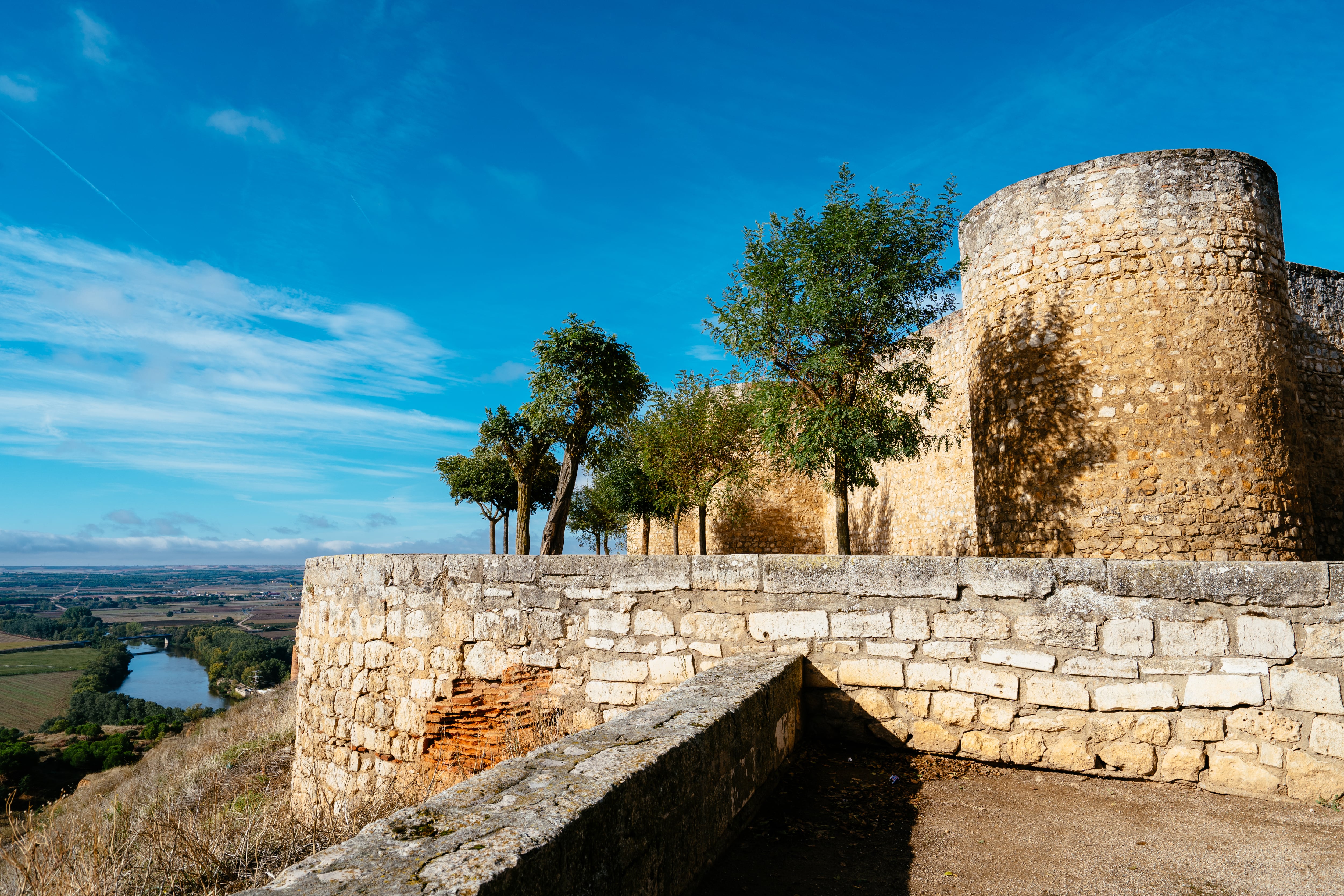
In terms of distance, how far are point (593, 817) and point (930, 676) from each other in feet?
9.53

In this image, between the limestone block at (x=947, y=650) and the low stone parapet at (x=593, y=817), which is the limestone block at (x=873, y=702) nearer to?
the limestone block at (x=947, y=650)

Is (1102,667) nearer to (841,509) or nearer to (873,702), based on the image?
(873,702)

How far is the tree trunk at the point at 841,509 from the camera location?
11.5m

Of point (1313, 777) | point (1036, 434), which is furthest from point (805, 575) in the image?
point (1036, 434)

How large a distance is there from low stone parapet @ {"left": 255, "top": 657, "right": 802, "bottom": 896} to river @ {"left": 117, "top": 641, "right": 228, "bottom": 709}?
85.1 ft

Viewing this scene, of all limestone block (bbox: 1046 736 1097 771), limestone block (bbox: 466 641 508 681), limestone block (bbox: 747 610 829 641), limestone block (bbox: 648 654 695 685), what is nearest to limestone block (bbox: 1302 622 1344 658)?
limestone block (bbox: 1046 736 1097 771)

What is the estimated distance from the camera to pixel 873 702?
4465mm

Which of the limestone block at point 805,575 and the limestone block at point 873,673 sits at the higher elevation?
the limestone block at point 805,575

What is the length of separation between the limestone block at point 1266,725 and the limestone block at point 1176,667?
10.6 inches

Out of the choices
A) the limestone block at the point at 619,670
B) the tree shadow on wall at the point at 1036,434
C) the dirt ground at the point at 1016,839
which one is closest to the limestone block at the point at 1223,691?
the dirt ground at the point at 1016,839

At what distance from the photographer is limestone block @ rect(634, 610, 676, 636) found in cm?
508

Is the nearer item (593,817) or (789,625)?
(593,817)

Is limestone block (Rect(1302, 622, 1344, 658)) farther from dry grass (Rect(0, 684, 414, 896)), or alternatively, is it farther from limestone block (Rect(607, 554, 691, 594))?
dry grass (Rect(0, 684, 414, 896))

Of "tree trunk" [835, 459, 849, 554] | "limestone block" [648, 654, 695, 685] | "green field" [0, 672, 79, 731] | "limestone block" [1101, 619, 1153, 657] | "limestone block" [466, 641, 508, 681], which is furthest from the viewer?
"green field" [0, 672, 79, 731]
